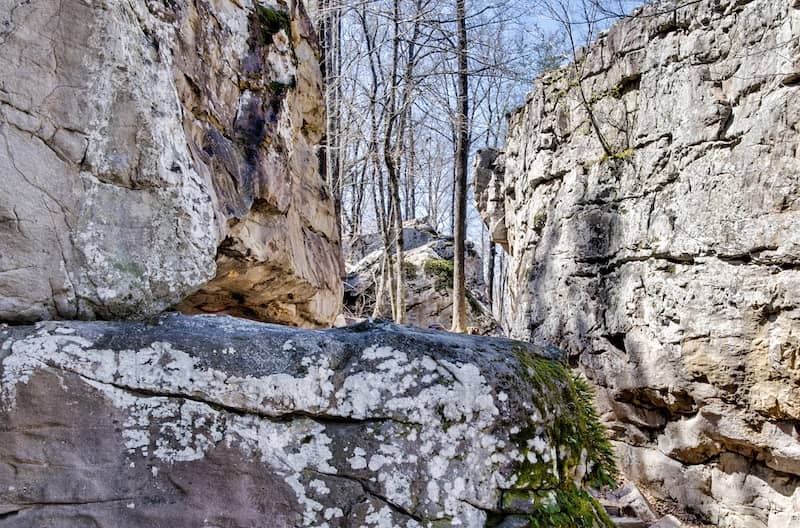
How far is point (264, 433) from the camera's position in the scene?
198 centimetres

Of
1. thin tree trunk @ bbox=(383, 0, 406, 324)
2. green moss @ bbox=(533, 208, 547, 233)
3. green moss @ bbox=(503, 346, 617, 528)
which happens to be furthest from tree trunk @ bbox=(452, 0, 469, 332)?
green moss @ bbox=(503, 346, 617, 528)

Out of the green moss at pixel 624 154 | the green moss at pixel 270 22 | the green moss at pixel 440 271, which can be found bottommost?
the green moss at pixel 440 271

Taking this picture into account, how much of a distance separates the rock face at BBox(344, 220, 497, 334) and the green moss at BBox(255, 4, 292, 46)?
9.10 meters

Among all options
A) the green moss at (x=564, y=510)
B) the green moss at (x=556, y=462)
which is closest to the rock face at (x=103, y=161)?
the green moss at (x=556, y=462)

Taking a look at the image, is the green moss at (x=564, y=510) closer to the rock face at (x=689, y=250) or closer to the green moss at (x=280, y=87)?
the green moss at (x=280, y=87)

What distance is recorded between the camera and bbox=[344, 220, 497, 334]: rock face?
13430 millimetres

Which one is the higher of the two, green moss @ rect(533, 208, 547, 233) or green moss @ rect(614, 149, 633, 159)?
green moss @ rect(614, 149, 633, 159)

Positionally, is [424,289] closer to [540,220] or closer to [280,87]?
[540,220]

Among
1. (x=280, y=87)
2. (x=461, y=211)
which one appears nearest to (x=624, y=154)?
(x=461, y=211)

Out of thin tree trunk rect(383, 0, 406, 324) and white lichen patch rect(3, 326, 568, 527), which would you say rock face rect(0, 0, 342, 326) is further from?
thin tree trunk rect(383, 0, 406, 324)

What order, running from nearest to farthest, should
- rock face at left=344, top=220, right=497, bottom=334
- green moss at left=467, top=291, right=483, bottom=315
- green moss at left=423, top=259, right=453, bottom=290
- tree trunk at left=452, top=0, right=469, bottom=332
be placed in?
tree trunk at left=452, top=0, right=469, bottom=332 → green moss at left=467, top=291, right=483, bottom=315 → rock face at left=344, top=220, right=497, bottom=334 → green moss at left=423, top=259, right=453, bottom=290

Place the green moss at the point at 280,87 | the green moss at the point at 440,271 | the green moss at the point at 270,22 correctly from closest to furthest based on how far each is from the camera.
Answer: the green moss at the point at 270,22 → the green moss at the point at 280,87 → the green moss at the point at 440,271

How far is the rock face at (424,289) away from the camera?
13430 millimetres

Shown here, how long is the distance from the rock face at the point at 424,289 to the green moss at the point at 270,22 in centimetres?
910
